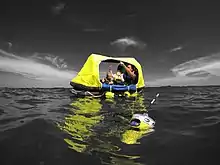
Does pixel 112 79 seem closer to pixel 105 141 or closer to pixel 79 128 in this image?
pixel 79 128

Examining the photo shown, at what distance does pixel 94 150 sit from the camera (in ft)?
13.4

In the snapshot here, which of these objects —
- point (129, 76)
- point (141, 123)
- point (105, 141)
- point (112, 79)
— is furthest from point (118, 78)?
point (105, 141)

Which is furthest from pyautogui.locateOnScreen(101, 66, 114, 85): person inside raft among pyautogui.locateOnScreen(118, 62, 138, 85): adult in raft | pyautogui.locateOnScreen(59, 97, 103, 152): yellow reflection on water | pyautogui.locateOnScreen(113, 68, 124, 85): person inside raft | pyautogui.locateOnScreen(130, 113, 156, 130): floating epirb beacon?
pyautogui.locateOnScreen(130, 113, 156, 130): floating epirb beacon

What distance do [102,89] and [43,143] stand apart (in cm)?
846

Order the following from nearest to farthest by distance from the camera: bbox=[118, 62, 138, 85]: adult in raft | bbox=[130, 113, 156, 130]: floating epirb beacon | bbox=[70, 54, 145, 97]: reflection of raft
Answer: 1. bbox=[130, 113, 156, 130]: floating epirb beacon
2. bbox=[70, 54, 145, 97]: reflection of raft
3. bbox=[118, 62, 138, 85]: adult in raft

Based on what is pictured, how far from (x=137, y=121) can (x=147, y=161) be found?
1897 mm

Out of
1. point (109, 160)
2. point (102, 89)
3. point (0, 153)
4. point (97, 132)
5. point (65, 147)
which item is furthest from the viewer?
point (102, 89)

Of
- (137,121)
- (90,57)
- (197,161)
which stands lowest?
(197,161)

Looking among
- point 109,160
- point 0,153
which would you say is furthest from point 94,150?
point 0,153

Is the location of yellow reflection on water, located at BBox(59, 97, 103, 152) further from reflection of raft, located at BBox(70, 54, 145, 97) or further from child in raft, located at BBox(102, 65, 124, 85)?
child in raft, located at BBox(102, 65, 124, 85)

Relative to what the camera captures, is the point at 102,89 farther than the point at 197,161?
Yes

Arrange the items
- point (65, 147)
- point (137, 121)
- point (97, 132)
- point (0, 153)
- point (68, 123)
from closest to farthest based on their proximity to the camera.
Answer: point (0, 153) < point (65, 147) < point (97, 132) < point (137, 121) < point (68, 123)

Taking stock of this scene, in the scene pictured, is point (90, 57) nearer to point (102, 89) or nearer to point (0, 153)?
point (102, 89)

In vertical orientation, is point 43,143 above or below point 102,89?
below
